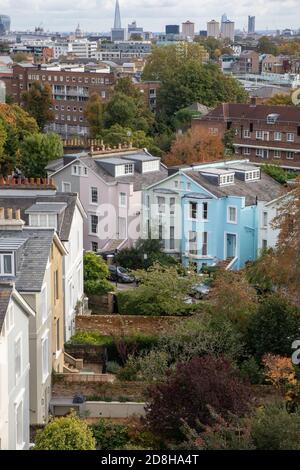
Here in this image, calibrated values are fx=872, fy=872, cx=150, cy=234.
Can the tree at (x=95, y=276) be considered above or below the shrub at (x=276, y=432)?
below

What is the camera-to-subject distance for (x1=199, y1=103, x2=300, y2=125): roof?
68938mm

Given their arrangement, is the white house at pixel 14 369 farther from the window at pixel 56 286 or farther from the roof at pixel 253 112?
the roof at pixel 253 112

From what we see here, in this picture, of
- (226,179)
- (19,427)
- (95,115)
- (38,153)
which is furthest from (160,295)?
(95,115)

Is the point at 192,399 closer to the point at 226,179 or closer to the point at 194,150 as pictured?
the point at 226,179

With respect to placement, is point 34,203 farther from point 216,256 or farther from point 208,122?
point 208,122

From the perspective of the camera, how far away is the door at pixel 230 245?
139 ft

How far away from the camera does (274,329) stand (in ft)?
89.2

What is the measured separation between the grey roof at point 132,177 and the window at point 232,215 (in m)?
4.95

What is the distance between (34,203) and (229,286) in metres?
8.51

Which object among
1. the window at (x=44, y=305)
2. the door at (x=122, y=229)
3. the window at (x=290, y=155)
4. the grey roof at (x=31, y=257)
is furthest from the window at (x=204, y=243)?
the window at (x=290, y=155)

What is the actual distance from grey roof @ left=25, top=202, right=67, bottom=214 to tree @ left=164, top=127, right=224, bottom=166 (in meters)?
26.7

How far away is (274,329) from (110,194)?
62.8 ft

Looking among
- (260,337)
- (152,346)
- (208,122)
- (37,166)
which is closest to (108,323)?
(152,346)
